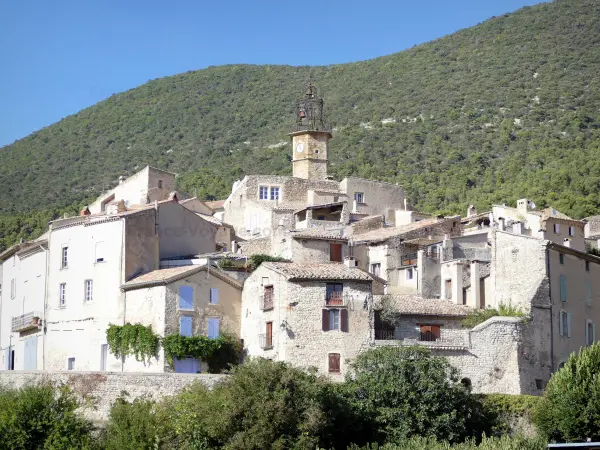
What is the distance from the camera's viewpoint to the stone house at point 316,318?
49.5 metres

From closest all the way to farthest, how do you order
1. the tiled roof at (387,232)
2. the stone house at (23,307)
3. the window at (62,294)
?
the window at (62,294)
the stone house at (23,307)
the tiled roof at (387,232)

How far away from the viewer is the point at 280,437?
43.4 metres

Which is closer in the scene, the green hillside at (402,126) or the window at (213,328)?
the window at (213,328)

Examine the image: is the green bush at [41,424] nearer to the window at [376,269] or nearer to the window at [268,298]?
the window at [268,298]

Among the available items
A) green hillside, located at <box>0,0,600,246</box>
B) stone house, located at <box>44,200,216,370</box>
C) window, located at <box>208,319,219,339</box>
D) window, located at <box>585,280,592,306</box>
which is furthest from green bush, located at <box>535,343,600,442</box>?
green hillside, located at <box>0,0,600,246</box>

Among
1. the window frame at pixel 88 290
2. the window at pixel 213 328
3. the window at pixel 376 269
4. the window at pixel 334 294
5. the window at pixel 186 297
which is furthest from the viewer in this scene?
the window at pixel 376 269

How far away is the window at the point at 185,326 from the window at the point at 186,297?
0.50 m

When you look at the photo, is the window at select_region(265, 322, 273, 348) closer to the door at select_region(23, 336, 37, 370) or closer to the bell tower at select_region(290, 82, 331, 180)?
the door at select_region(23, 336, 37, 370)

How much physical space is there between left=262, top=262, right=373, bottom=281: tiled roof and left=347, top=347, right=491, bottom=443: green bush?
12.5 ft

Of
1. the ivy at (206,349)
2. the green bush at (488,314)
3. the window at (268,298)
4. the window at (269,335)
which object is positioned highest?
the window at (268,298)

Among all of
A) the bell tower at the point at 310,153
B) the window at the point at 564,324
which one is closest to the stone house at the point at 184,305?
the window at the point at 564,324

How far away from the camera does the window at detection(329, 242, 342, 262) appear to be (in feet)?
185

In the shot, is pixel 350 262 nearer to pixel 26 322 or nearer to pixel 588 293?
→ pixel 588 293

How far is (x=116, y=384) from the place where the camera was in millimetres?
47250
